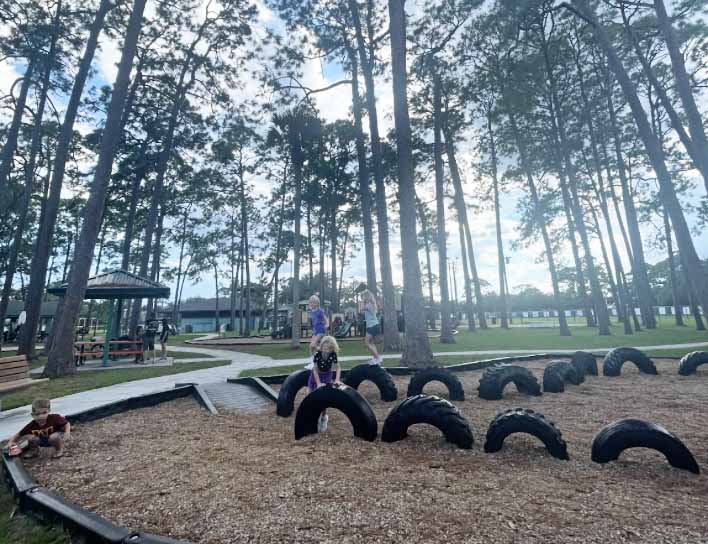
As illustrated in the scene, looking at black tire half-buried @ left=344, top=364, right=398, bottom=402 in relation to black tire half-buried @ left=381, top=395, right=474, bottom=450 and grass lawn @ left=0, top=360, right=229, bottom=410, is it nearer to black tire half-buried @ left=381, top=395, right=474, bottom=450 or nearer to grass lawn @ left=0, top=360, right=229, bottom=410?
black tire half-buried @ left=381, top=395, right=474, bottom=450

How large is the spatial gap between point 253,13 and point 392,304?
1482cm

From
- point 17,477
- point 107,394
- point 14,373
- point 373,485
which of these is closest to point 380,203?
point 107,394

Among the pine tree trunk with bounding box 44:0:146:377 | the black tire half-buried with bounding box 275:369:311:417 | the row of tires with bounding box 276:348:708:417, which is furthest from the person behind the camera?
the pine tree trunk with bounding box 44:0:146:377

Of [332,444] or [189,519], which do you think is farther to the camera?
[332,444]

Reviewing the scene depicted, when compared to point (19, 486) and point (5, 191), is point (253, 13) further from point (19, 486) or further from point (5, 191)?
point (19, 486)

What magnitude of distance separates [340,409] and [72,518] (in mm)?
2618

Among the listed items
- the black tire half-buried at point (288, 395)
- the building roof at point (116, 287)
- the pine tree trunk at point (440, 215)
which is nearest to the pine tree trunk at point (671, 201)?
the black tire half-buried at point (288, 395)

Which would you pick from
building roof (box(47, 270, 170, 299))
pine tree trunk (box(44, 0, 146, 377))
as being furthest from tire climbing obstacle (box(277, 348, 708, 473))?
building roof (box(47, 270, 170, 299))

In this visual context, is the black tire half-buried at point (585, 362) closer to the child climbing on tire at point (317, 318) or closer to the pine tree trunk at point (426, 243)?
the child climbing on tire at point (317, 318)

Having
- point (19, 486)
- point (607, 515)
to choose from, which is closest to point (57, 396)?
point (19, 486)

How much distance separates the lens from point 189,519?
250cm

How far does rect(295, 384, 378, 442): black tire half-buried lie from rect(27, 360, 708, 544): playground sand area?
0.17 meters

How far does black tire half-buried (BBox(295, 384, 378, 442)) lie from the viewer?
14.0 ft

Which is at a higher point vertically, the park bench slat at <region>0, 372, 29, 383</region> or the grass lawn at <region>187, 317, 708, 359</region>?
the park bench slat at <region>0, 372, 29, 383</region>
